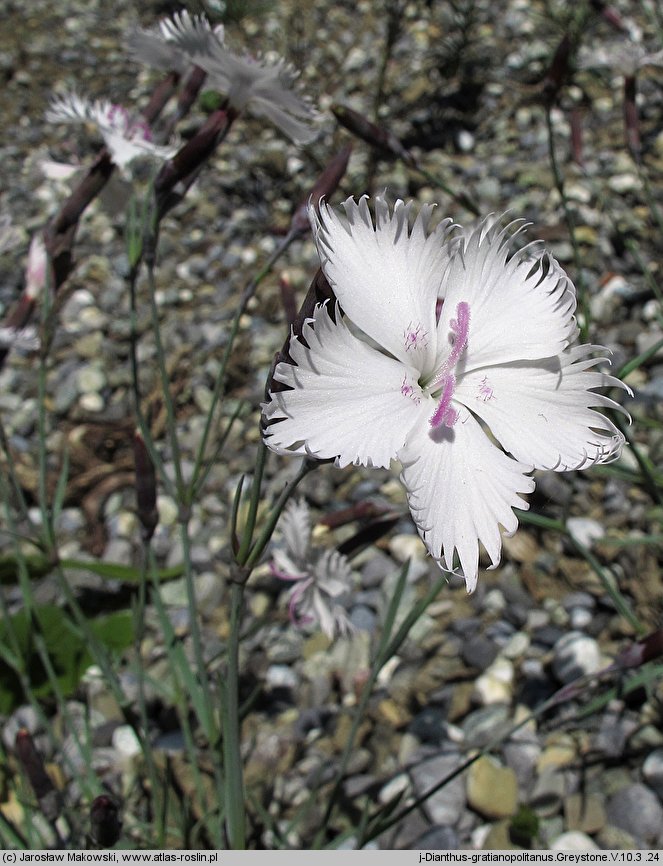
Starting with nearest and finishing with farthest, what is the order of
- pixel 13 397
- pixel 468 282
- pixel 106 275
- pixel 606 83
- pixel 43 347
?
pixel 468 282, pixel 43 347, pixel 13 397, pixel 106 275, pixel 606 83

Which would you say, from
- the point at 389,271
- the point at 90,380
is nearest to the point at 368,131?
the point at 389,271

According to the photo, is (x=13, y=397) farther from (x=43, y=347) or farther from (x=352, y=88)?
(x=352, y=88)

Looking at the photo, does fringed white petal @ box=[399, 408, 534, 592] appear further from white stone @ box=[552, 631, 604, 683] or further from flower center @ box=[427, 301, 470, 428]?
white stone @ box=[552, 631, 604, 683]

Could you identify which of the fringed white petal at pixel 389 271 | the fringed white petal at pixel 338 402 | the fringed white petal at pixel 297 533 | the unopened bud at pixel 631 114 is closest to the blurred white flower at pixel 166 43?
the fringed white petal at pixel 389 271

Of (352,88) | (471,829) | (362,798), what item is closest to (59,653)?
(362,798)

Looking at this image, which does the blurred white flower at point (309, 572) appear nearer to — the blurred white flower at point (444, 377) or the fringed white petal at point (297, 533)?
the fringed white petal at point (297, 533)

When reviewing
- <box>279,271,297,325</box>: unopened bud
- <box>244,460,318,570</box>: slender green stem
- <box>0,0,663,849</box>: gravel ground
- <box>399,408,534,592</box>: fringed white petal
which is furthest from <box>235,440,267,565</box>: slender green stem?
<box>279,271,297,325</box>: unopened bud

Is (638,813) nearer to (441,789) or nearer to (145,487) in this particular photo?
(441,789)
